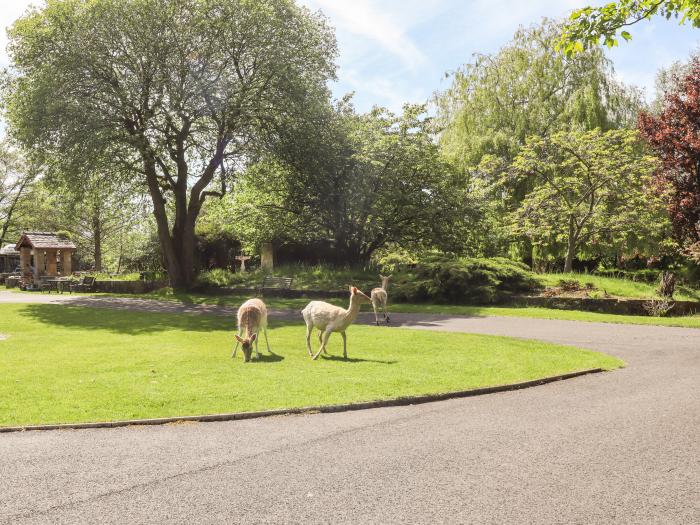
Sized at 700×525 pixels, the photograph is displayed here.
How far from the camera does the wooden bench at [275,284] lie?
28219 mm

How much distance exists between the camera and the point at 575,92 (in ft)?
111

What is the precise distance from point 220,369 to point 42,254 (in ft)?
119

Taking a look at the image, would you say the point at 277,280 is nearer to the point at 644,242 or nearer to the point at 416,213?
the point at 416,213

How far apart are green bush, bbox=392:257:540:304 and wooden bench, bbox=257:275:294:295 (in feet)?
19.6

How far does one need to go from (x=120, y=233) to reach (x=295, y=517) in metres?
Result: 63.9

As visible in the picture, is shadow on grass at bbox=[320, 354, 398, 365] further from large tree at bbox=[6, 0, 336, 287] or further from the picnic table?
the picnic table

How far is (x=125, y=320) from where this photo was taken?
1973cm

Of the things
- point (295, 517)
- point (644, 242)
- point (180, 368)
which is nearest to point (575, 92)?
point (644, 242)

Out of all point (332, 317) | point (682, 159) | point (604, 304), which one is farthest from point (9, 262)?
point (682, 159)

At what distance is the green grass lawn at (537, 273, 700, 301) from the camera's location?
22.1 m

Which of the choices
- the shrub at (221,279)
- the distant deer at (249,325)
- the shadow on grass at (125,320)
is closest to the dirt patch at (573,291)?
the shadow on grass at (125,320)

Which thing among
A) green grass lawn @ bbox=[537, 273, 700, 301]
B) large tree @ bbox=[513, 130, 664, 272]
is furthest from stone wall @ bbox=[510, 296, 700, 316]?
large tree @ bbox=[513, 130, 664, 272]

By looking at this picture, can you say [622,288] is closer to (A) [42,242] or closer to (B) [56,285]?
(B) [56,285]

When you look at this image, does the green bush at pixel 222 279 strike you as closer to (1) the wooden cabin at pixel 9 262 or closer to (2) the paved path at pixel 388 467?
(2) the paved path at pixel 388 467
